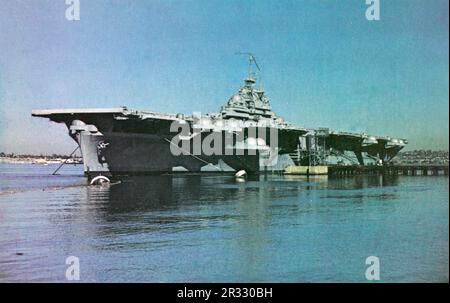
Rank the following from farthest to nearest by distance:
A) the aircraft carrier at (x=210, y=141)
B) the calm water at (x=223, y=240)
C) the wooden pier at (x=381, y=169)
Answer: the wooden pier at (x=381, y=169)
the aircraft carrier at (x=210, y=141)
the calm water at (x=223, y=240)

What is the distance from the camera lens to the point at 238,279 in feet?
30.0

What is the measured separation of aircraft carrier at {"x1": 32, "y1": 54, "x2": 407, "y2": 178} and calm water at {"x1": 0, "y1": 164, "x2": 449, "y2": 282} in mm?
13161

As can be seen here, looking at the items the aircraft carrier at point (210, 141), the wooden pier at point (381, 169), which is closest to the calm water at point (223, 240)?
the aircraft carrier at point (210, 141)

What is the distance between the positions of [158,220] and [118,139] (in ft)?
67.1

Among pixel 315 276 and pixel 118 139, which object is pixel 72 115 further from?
pixel 315 276

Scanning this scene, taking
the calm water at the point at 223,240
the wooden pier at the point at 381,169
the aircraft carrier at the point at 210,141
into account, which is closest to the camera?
the calm water at the point at 223,240

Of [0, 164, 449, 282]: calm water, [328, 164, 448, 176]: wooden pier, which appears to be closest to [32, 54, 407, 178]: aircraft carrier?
[328, 164, 448, 176]: wooden pier

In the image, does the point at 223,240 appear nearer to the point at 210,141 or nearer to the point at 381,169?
the point at 210,141

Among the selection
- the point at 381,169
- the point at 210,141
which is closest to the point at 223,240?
the point at 210,141

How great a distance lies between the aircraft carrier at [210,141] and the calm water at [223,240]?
1316cm

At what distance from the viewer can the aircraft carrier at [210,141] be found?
109 feet

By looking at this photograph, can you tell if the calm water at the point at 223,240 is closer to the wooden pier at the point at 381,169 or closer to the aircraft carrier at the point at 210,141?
the aircraft carrier at the point at 210,141

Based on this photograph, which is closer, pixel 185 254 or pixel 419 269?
pixel 419 269
